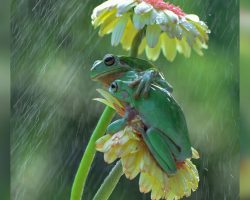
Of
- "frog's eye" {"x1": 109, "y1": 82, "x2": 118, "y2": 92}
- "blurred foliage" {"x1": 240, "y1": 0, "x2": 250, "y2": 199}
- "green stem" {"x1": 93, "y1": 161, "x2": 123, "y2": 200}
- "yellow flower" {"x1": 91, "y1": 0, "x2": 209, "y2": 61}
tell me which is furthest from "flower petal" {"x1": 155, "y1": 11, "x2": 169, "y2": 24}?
"blurred foliage" {"x1": 240, "y1": 0, "x2": 250, "y2": 199}

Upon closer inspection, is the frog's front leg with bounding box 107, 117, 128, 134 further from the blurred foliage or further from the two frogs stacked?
the blurred foliage

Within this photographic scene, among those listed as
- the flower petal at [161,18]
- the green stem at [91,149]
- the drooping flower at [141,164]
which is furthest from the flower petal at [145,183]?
the flower petal at [161,18]

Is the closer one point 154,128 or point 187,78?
point 154,128

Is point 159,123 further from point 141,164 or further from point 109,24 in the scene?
point 109,24

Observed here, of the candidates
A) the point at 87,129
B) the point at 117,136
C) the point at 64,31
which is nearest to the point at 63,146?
the point at 87,129

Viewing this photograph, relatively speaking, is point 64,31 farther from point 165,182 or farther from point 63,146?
point 165,182

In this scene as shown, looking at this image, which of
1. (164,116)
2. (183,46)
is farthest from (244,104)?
(164,116)

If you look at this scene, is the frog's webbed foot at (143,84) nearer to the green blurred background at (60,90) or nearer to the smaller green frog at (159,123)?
the smaller green frog at (159,123)
